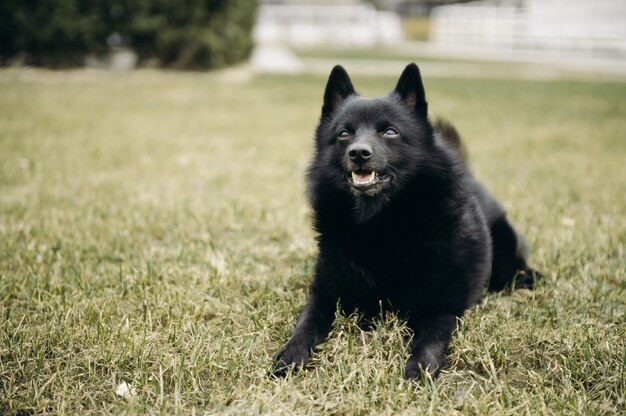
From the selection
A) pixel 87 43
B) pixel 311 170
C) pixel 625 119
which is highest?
pixel 87 43

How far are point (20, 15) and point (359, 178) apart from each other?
35.7 feet

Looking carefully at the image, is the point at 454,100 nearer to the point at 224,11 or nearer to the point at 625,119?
the point at 625,119

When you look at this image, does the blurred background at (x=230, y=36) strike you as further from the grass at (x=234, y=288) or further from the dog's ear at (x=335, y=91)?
the dog's ear at (x=335, y=91)

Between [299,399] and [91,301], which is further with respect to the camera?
[91,301]

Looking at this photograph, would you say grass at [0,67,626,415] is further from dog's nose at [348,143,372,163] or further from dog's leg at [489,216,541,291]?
dog's nose at [348,143,372,163]

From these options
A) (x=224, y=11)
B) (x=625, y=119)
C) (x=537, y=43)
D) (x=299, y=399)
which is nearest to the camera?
(x=299, y=399)

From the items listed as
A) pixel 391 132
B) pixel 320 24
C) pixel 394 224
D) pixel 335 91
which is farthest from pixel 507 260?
pixel 320 24

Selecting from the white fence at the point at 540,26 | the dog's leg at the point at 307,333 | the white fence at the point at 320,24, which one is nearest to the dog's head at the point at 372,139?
the dog's leg at the point at 307,333

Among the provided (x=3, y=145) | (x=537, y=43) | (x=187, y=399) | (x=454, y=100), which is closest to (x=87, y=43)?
(x=3, y=145)

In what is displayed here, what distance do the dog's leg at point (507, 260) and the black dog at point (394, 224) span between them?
0.37m

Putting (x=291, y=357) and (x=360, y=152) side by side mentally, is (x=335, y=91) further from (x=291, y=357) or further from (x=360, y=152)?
(x=291, y=357)

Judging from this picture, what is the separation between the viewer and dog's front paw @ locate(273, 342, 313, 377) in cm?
192

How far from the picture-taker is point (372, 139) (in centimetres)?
226

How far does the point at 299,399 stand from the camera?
1.77 meters
